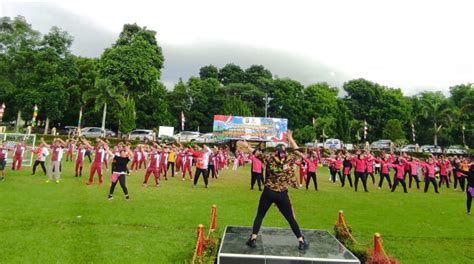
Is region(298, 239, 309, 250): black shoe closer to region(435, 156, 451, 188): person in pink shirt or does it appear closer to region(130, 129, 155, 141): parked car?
region(435, 156, 451, 188): person in pink shirt

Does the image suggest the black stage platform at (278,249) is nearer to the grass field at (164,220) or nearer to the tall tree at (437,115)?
the grass field at (164,220)

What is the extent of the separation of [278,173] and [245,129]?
1500 inches

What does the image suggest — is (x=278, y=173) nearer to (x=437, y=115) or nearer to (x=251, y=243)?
(x=251, y=243)

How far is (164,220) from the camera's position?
988 centimetres

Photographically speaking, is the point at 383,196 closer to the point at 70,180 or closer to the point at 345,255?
the point at 345,255

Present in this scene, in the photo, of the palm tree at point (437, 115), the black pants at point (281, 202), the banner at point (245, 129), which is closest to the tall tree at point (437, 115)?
the palm tree at point (437, 115)

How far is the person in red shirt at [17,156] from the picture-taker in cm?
2024

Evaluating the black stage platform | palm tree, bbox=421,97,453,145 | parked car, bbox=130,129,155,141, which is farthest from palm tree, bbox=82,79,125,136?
palm tree, bbox=421,97,453,145

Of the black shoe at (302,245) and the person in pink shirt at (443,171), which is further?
the person in pink shirt at (443,171)

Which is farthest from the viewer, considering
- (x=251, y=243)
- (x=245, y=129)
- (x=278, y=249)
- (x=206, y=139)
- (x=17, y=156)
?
(x=206, y=139)

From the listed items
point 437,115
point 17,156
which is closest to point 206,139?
point 17,156

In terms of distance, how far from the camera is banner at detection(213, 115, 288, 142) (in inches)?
1773

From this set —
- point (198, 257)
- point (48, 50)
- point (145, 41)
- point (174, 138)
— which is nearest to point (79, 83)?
point (48, 50)

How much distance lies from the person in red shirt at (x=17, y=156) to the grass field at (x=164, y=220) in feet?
13.3
